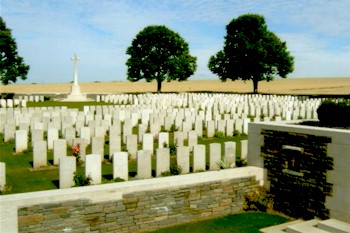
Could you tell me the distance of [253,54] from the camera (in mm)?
45156

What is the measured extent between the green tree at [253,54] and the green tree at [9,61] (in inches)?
929

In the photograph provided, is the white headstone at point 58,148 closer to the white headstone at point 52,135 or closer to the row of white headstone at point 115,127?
the row of white headstone at point 115,127

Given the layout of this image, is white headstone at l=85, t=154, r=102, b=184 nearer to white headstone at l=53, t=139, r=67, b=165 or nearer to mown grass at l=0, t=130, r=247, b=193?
mown grass at l=0, t=130, r=247, b=193

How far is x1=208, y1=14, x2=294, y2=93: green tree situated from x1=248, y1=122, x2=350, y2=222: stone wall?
37460mm

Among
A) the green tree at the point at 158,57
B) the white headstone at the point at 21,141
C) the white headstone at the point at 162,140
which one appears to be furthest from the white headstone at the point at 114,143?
the green tree at the point at 158,57

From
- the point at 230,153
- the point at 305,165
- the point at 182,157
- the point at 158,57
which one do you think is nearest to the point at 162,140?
the point at 182,157

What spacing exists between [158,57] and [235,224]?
4260 cm

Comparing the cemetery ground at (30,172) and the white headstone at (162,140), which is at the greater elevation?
the white headstone at (162,140)

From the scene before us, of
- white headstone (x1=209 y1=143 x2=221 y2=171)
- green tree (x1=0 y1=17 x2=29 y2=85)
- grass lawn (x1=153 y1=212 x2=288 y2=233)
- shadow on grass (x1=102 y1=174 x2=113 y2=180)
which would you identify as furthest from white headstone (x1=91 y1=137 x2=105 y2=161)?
green tree (x1=0 y1=17 x2=29 y2=85)

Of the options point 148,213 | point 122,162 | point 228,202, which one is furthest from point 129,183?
point 228,202

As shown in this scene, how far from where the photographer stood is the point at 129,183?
704 centimetres

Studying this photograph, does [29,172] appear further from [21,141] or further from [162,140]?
[162,140]

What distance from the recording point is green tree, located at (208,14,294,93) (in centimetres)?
4528

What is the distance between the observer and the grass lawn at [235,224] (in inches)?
281
